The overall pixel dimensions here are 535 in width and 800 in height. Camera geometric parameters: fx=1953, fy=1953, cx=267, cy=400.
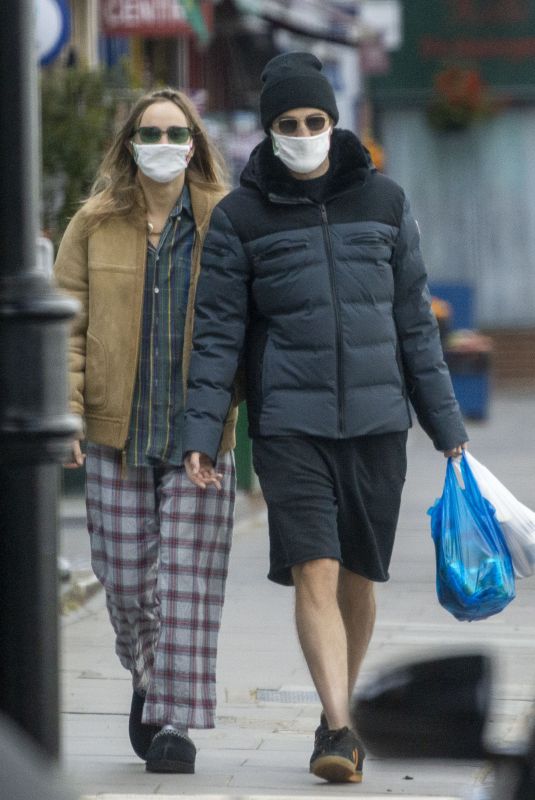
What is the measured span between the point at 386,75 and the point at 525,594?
1923 centimetres

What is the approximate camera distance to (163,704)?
5.52 m

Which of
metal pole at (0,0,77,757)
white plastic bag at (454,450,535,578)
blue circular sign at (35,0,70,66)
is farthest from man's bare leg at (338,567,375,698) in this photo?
blue circular sign at (35,0,70,66)

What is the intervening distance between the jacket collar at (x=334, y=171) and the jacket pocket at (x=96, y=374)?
63 cm

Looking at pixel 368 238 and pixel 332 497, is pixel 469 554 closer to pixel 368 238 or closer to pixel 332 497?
pixel 332 497

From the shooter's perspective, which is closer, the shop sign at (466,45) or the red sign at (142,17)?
the red sign at (142,17)

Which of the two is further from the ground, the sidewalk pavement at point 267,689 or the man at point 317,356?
the man at point 317,356

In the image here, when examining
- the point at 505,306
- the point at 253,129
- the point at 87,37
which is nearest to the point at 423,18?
the point at 505,306

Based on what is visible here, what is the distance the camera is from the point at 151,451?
5504 millimetres

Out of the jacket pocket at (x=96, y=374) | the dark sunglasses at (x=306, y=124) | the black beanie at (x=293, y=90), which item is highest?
the black beanie at (x=293, y=90)

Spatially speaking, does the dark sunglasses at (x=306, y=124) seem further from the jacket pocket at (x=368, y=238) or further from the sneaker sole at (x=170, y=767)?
the sneaker sole at (x=170, y=767)

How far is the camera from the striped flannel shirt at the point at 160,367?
5523mm

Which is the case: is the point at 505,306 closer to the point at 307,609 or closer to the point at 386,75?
the point at 386,75

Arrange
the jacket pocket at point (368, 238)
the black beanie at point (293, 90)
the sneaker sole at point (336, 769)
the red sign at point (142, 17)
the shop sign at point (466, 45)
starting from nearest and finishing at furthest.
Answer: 1. the sneaker sole at point (336, 769)
2. the jacket pocket at point (368, 238)
3. the black beanie at point (293, 90)
4. the red sign at point (142, 17)
5. the shop sign at point (466, 45)

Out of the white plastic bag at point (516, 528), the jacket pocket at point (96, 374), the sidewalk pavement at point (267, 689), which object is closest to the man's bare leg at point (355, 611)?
the sidewalk pavement at point (267, 689)
